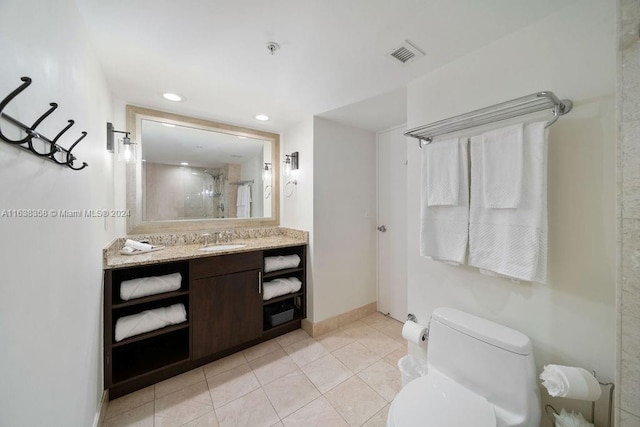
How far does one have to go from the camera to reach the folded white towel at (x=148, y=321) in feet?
5.15

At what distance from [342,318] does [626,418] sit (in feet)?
6.71

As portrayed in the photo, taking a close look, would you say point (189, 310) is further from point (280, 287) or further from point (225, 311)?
point (280, 287)

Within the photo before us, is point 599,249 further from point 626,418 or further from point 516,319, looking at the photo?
point 626,418

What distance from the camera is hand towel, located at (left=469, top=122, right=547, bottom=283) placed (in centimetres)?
105

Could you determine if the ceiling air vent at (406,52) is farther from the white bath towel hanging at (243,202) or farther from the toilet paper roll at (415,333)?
the white bath towel hanging at (243,202)

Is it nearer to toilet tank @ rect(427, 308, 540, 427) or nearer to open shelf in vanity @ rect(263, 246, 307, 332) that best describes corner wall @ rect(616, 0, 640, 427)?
toilet tank @ rect(427, 308, 540, 427)

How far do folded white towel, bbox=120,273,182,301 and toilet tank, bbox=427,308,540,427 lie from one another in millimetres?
1822

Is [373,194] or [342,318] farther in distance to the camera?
[373,194]

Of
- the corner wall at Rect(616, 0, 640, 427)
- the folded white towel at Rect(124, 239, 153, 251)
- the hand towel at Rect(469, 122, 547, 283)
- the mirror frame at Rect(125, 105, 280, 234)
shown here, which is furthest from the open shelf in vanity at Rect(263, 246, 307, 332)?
the corner wall at Rect(616, 0, 640, 427)

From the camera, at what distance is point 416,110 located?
1642 millimetres

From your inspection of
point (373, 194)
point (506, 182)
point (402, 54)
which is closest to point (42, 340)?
point (506, 182)

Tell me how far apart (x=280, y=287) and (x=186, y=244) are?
40.1 inches

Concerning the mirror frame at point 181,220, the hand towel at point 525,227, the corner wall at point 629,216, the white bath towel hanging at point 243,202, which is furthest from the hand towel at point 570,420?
the white bath towel hanging at point 243,202

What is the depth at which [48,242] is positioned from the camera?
82cm
